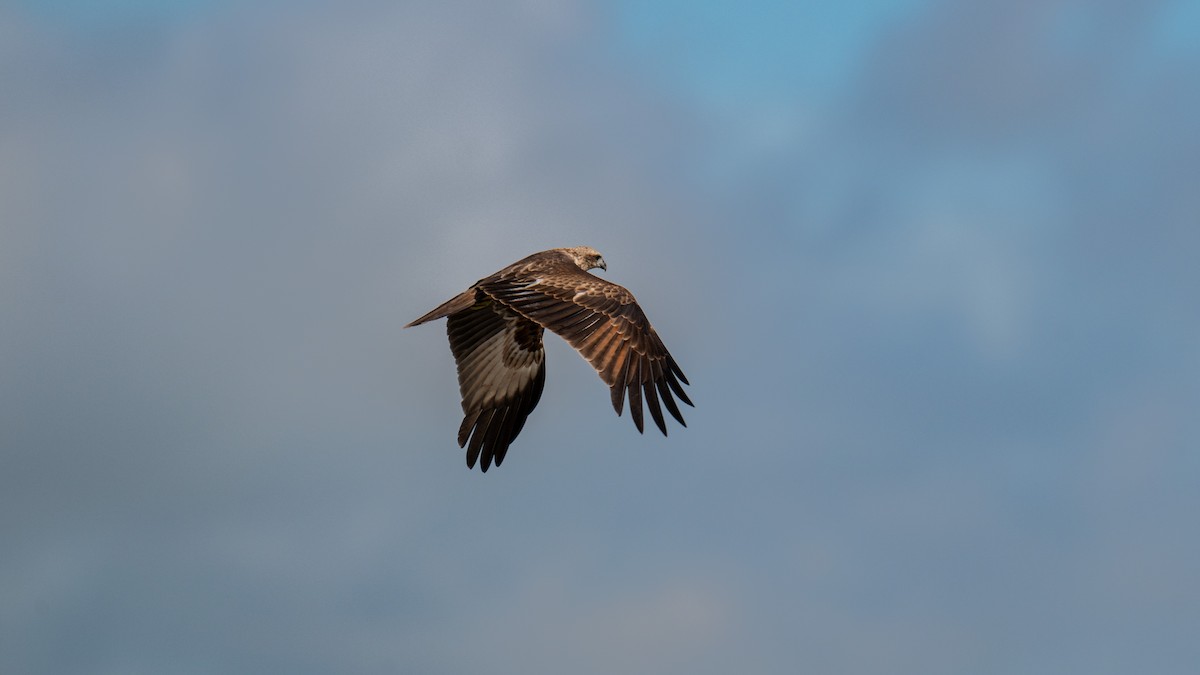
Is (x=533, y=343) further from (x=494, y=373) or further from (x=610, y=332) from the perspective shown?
(x=610, y=332)

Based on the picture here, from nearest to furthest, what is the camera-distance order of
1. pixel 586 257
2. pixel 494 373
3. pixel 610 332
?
pixel 610 332 → pixel 494 373 → pixel 586 257

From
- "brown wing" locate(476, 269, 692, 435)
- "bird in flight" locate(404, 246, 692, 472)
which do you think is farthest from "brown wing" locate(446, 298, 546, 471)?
"brown wing" locate(476, 269, 692, 435)

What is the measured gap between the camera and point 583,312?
19094mm

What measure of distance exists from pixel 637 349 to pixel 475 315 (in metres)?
3.96

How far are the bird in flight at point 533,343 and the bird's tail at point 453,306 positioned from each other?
0.7 inches

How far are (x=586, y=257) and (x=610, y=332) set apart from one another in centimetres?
606

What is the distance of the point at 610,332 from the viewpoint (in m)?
18.8

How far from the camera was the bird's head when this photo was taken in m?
24.5

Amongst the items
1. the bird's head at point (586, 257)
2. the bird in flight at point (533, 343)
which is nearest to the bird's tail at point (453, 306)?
the bird in flight at point (533, 343)

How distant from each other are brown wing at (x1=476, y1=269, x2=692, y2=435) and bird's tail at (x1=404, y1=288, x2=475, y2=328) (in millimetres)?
332

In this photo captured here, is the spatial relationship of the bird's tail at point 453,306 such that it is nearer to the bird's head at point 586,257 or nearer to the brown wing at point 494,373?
the brown wing at point 494,373

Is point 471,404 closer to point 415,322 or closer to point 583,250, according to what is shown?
point 415,322

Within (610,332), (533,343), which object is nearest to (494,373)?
(533,343)

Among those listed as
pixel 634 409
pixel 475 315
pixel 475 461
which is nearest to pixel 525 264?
pixel 475 315
